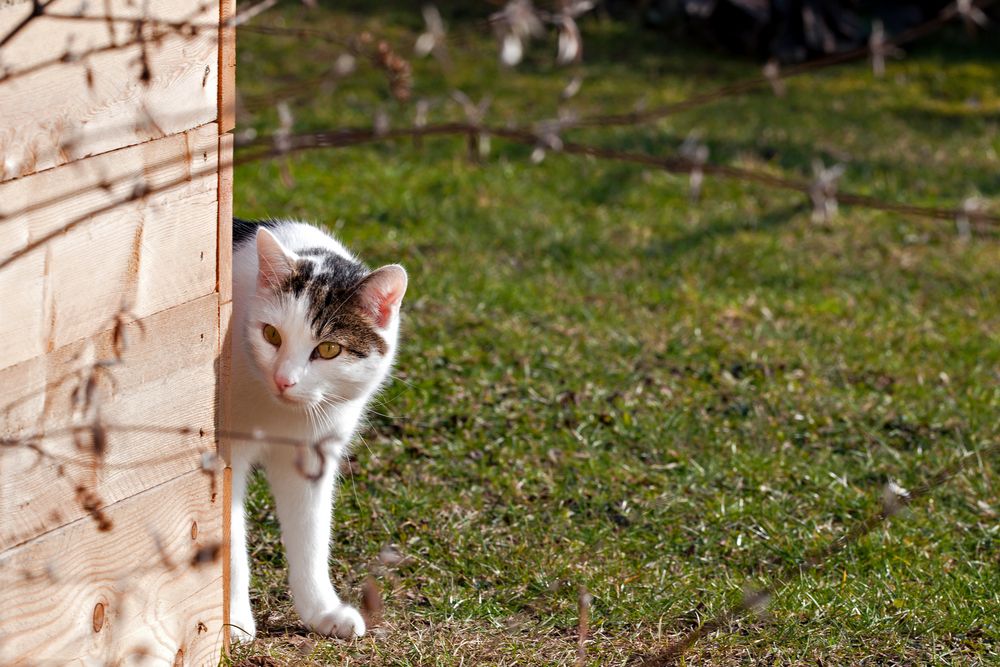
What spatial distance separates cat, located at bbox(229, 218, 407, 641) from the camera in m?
2.67

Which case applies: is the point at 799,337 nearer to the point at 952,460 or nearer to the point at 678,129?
the point at 952,460

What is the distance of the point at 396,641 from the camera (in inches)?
110

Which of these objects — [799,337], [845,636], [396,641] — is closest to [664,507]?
[845,636]

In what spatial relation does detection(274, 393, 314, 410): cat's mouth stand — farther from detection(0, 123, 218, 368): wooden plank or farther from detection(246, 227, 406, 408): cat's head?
detection(0, 123, 218, 368): wooden plank

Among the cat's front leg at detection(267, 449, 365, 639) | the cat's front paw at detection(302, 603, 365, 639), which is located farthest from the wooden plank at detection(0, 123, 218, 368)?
the cat's front paw at detection(302, 603, 365, 639)

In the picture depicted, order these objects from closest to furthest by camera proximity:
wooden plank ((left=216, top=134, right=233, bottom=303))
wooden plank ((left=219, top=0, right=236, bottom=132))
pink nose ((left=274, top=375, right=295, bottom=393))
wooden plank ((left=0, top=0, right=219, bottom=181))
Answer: wooden plank ((left=0, top=0, right=219, bottom=181)) → wooden plank ((left=219, top=0, right=236, bottom=132)) → wooden plank ((left=216, top=134, right=233, bottom=303)) → pink nose ((left=274, top=375, right=295, bottom=393))

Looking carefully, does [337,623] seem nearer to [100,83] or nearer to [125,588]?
[125,588]

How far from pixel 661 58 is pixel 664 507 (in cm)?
589

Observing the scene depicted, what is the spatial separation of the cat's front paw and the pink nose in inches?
23.2

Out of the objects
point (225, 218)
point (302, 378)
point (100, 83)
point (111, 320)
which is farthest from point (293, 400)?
point (100, 83)

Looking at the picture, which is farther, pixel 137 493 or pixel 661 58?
pixel 661 58

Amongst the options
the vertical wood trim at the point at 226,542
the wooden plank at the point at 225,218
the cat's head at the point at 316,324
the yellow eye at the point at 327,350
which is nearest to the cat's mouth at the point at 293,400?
the cat's head at the point at 316,324

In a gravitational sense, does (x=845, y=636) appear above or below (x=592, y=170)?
above

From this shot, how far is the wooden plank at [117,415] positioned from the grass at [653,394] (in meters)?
0.55
